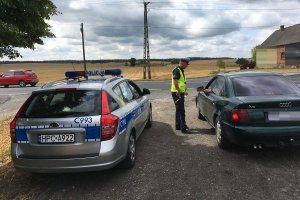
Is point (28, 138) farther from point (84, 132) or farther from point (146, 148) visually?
point (146, 148)

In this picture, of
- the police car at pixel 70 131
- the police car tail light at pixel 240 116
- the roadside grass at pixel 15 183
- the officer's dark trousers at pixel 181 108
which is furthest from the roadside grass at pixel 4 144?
the police car tail light at pixel 240 116

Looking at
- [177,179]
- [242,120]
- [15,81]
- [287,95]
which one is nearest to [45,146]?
[177,179]

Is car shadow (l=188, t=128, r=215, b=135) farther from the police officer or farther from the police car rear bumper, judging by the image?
the police car rear bumper

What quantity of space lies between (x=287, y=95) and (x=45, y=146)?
4.03 m

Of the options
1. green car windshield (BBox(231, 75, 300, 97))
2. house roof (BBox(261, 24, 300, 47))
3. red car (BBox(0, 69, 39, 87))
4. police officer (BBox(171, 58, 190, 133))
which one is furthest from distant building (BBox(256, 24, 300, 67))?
green car windshield (BBox(231, 75, 300, 97))

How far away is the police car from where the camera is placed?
445 cm

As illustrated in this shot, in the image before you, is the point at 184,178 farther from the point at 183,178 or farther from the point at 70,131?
the point at 70,131

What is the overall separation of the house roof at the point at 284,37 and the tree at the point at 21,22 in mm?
50889

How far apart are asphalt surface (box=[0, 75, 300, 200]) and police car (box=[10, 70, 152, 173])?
1.19 ft

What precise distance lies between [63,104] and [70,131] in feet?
1.74

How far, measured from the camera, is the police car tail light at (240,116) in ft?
17.3

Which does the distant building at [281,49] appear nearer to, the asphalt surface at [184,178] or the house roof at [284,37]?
the house roof at [284,37]

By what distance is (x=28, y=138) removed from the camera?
4570mm

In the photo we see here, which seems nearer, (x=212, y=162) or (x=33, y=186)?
(x=33, y=186)
